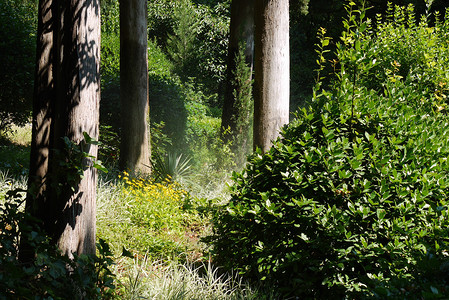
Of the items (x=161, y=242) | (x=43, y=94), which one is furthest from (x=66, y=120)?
(x=161, y=242)

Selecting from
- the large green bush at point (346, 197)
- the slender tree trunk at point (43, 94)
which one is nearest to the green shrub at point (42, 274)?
the slender tree trunk at point (43, 94)

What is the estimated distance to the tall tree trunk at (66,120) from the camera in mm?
3564

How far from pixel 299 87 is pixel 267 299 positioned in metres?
17.8

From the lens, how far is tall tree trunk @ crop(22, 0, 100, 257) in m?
3.56

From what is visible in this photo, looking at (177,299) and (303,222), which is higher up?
(303,222)

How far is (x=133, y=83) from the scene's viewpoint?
777cm

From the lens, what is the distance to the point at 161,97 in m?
9.75

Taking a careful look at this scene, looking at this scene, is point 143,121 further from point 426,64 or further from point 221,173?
point 426,64

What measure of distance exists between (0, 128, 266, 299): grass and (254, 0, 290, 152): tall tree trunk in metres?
1.26

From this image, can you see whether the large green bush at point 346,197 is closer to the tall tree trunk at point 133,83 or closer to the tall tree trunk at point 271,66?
the tall tree trunk at point 271,66

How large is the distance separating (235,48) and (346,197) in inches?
261

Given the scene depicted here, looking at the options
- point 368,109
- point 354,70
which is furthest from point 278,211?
point 354,70

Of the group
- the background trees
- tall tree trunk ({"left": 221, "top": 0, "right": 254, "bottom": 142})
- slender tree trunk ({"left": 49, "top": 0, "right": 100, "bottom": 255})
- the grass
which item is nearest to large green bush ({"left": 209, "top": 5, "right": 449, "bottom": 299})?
the grass

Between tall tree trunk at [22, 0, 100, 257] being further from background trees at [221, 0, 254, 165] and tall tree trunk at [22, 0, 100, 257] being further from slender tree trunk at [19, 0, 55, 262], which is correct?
background trees at [221, 0, 254, 165]
